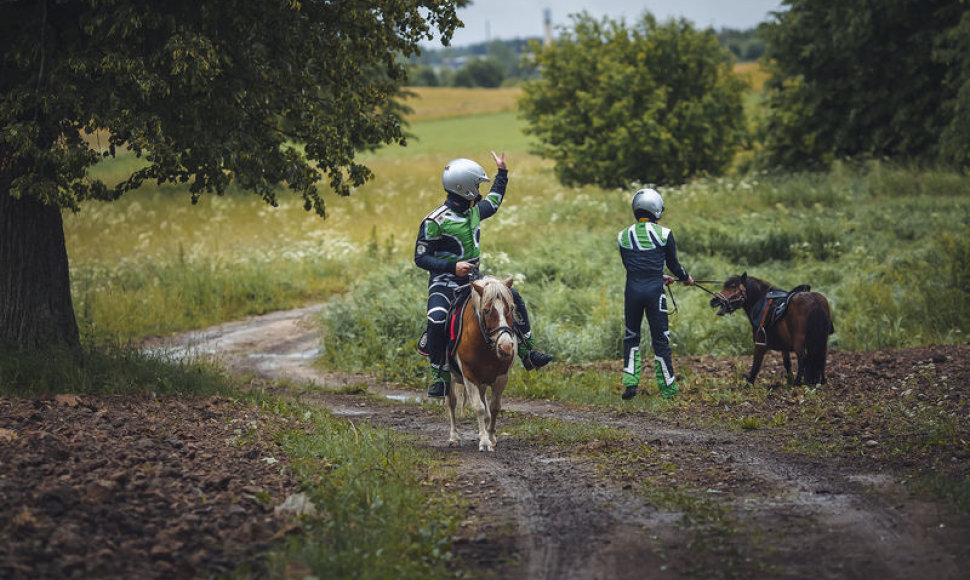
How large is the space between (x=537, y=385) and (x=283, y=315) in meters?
9.92

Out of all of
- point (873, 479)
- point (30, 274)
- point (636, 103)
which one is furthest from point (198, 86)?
point (636, 103)

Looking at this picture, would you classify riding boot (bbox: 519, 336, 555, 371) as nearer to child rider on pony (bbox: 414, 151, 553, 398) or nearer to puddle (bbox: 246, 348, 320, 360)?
child rider on pony (bbox: 414, 151, 553, 398)

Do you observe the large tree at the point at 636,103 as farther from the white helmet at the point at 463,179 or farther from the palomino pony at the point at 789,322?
the white helmet at the point at 463,179

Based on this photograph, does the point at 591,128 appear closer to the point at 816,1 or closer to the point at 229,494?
the point at 816,1

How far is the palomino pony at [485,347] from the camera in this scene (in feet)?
28.7

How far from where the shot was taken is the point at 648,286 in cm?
1205

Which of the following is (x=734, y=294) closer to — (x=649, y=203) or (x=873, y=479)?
(x=649, y=203)

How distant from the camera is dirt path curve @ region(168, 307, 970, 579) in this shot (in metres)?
5.57

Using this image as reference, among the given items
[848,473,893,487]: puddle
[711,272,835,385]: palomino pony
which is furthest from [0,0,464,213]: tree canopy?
[848,473,893,487]: puddle

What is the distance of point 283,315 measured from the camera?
2200cm

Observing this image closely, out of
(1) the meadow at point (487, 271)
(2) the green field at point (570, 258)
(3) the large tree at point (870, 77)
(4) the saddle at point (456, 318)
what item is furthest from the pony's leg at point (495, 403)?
(3) the large tree at point (870, 77)

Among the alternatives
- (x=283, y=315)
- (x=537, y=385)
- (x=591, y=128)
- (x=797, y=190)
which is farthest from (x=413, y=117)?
(x=537, y=385)

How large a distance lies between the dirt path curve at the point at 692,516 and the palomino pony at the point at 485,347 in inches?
15.0

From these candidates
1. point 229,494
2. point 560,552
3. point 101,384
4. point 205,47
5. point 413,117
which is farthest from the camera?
point 413,117
